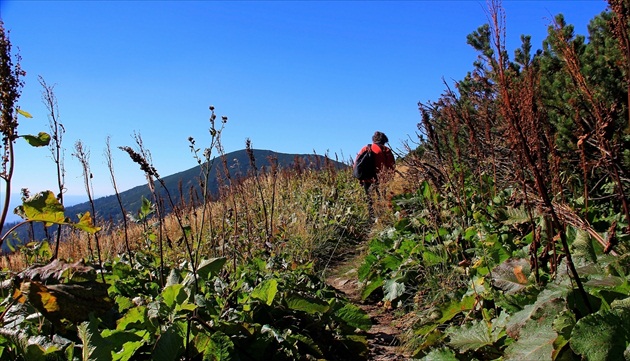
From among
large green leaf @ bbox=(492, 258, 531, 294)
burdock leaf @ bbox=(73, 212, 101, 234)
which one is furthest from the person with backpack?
burdock leaf @ bbox=(73, 212, 101, 234)

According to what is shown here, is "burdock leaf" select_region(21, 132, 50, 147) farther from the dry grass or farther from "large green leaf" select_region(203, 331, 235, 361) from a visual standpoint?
the dry grass

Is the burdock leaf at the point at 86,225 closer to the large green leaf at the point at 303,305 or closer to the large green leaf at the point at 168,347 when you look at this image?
the large green leaf at the point at 168,347

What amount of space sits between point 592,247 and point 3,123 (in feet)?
7.03

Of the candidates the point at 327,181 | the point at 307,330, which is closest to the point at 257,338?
the point at 307,330

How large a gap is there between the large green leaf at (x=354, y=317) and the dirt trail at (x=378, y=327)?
239 millimetres

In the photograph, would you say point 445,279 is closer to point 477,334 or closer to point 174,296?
point 477,334

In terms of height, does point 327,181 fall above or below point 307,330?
above

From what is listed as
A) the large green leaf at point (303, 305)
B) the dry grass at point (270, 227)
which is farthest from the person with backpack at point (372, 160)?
the large green leaf at point (303, 305)

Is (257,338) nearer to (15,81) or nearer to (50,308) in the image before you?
(50,308)

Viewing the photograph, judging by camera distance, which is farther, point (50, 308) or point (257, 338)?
point (257, 338)

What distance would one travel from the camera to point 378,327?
3902 mm

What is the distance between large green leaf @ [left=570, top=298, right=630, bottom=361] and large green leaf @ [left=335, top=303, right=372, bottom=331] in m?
1.71

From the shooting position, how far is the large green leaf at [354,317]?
3.20 metres

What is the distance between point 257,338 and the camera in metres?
2.57
